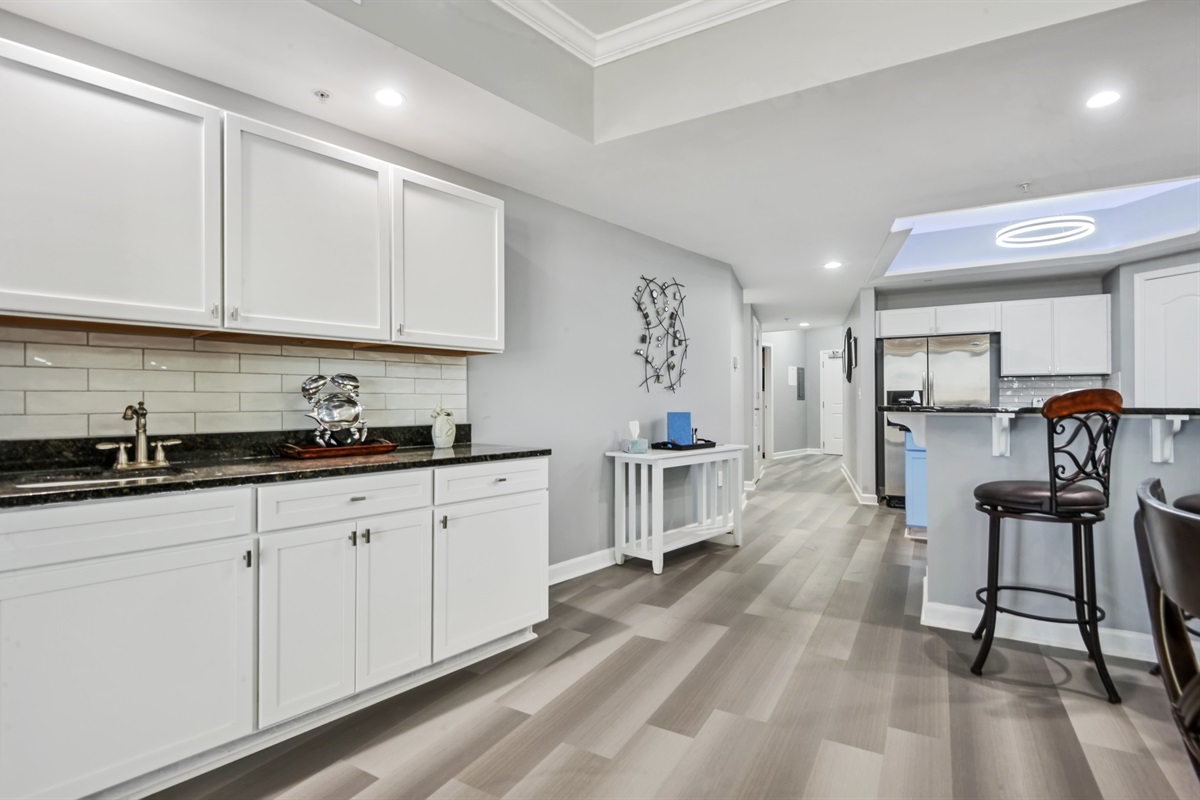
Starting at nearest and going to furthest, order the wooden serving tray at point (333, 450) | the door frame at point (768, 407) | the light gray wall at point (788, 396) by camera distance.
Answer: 1. the wooden serving tray at point (333, 450)
2. the door frame at point (768, 407)
3. the light gray wall at point (788, 396)

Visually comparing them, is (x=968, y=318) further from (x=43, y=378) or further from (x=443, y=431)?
(x=43, y=378)

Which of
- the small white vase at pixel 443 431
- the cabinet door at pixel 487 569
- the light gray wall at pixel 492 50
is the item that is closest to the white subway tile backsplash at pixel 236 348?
the small white vase at pixel 443 431

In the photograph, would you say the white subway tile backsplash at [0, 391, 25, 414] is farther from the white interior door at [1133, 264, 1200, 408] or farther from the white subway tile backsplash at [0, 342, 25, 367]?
the white interior door at [1133, 264, 1200, 408]

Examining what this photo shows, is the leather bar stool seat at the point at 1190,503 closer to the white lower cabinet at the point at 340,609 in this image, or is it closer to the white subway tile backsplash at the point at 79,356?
the white lower cabinet at the point at 340,609

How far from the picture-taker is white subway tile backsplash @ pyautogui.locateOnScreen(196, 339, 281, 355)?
2.23 metres

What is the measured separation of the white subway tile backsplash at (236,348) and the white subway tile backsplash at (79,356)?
0.66 ft

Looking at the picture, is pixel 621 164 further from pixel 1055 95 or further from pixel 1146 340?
pixel 1146 340

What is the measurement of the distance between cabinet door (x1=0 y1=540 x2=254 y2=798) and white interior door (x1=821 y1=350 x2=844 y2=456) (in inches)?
444

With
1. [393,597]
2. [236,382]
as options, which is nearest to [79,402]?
[236,382]

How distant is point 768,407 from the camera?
10.2m

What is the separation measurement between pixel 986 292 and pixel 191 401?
7036mm

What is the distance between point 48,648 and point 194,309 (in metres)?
1.08

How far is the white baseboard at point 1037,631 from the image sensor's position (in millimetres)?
2535

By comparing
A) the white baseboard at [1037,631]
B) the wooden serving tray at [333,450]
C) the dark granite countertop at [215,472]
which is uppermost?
the wooden serving tray at [333,450]
